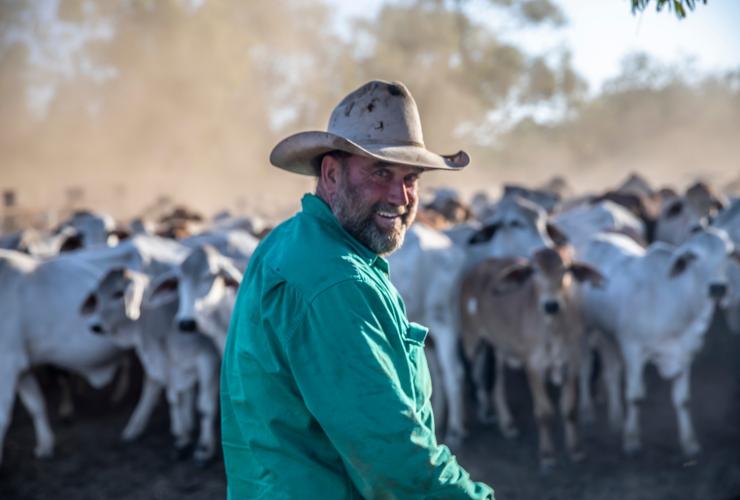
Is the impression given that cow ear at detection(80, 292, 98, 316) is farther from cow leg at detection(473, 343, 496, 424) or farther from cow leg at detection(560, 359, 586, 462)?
cow leg at detection(560, 359, 586, 462)

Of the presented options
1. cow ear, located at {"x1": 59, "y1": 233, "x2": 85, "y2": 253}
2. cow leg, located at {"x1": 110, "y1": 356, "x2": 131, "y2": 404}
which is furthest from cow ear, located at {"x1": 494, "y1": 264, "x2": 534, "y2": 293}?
cow ear, located at {"x1": 59, "y1": 233, "x2": 85, "y2": 253}

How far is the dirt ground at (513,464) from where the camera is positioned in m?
6.18

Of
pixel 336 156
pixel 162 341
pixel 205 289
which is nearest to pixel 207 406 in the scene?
pixel 162 341

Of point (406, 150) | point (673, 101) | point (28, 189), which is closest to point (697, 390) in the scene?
point (406, 150)

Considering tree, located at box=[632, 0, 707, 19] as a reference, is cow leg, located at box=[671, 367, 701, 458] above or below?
below

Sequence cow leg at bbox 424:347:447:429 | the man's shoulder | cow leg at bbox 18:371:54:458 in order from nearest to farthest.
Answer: the man's shoulder, cow leg at bbox 18:371:54:458, cow leg at bbox 424:347:447:429

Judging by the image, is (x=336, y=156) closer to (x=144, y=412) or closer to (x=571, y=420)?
(x=571, y=420)

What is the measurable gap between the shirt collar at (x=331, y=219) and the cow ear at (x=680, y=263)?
5203mm

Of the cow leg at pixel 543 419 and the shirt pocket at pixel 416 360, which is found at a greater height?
the shirt pocket at pixel 416 360

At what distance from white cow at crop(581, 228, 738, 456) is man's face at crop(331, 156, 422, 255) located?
5.09m

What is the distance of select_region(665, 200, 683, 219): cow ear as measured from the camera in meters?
10.6

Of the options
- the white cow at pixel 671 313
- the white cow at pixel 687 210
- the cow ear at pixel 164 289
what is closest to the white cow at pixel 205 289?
the cow ear at pixel 164 289

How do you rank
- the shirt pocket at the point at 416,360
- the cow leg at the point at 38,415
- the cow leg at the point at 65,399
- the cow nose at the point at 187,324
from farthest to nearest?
the cow leg at the point at 65,399, the cow leg at the point at 38,415, the cow nose at the point at 187,324, the shirt pocket at the point at 416,360

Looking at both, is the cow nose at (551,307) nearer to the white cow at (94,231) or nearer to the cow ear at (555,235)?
the cow ear at (555,235)
